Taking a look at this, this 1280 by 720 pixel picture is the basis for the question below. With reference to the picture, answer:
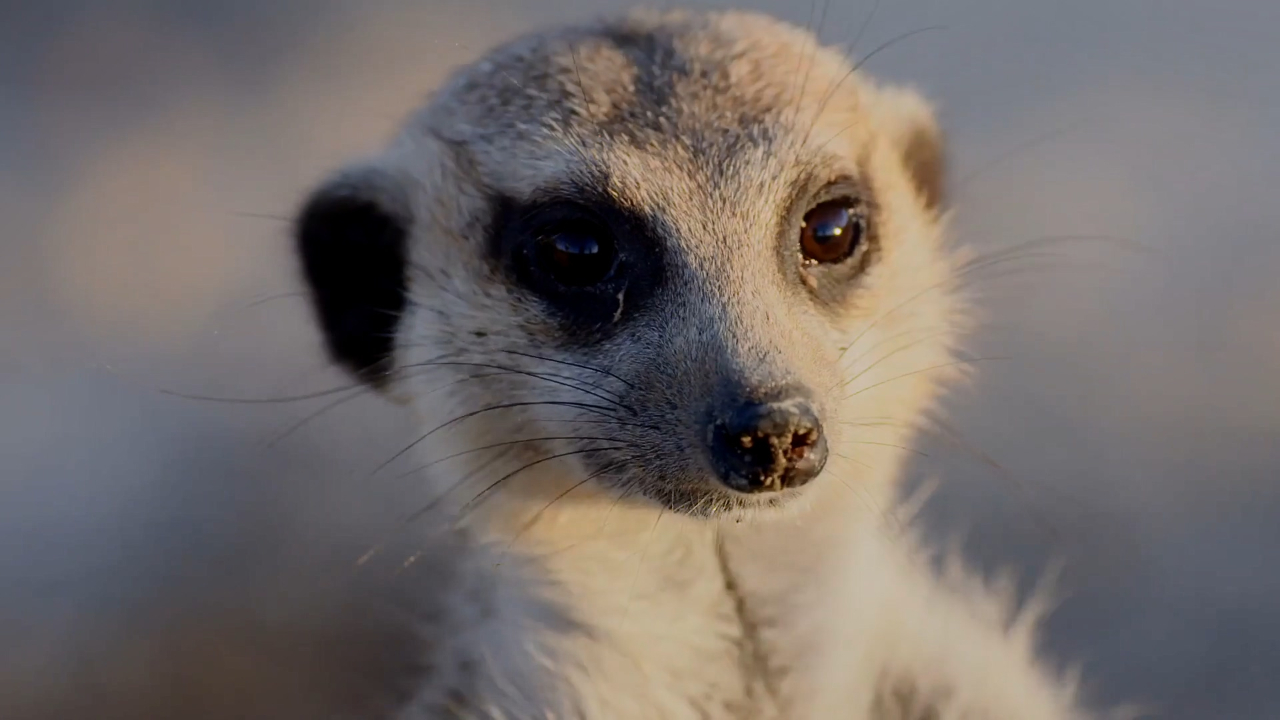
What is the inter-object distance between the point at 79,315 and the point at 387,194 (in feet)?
1.10

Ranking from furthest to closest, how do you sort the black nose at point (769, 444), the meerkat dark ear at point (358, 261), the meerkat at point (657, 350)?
the meerkat dark ear at point (358, 261) < the meerkat at point (657, 350) < the black nose at point (769, 444)

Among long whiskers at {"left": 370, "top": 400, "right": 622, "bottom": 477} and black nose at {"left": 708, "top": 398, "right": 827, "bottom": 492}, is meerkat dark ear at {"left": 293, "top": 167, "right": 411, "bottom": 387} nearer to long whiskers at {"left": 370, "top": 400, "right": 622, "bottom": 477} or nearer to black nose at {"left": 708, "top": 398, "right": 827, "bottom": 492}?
long whiskers at {"left": 370, "top": 400, "right": 622, "bottom": 477}

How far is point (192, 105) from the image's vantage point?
2.95 ft

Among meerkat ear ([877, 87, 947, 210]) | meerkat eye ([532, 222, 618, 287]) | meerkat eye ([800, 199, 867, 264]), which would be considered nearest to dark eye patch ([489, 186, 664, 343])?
meerkat eye ([532, 222, 618, 287])

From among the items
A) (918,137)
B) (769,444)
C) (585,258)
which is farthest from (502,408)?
(918,137)

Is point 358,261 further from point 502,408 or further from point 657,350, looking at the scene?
point 657,350

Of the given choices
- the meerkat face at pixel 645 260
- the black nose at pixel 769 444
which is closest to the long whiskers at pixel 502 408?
the meerkat face at pixel 645 260

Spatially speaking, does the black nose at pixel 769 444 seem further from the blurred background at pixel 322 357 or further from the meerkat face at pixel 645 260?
the blurred background at pixel 322 357

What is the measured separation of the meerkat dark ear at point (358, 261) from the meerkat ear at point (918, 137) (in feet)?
1.44

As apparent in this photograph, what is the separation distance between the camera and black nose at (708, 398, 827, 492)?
0.59 meters

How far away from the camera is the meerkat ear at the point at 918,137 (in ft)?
2.88

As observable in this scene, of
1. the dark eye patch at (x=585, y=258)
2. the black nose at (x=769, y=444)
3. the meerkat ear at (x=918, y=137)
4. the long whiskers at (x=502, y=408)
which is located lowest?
the long whiskers at (x=502, y=408)

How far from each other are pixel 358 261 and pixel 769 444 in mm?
417

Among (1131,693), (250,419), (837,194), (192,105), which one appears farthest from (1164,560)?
(192,105)
